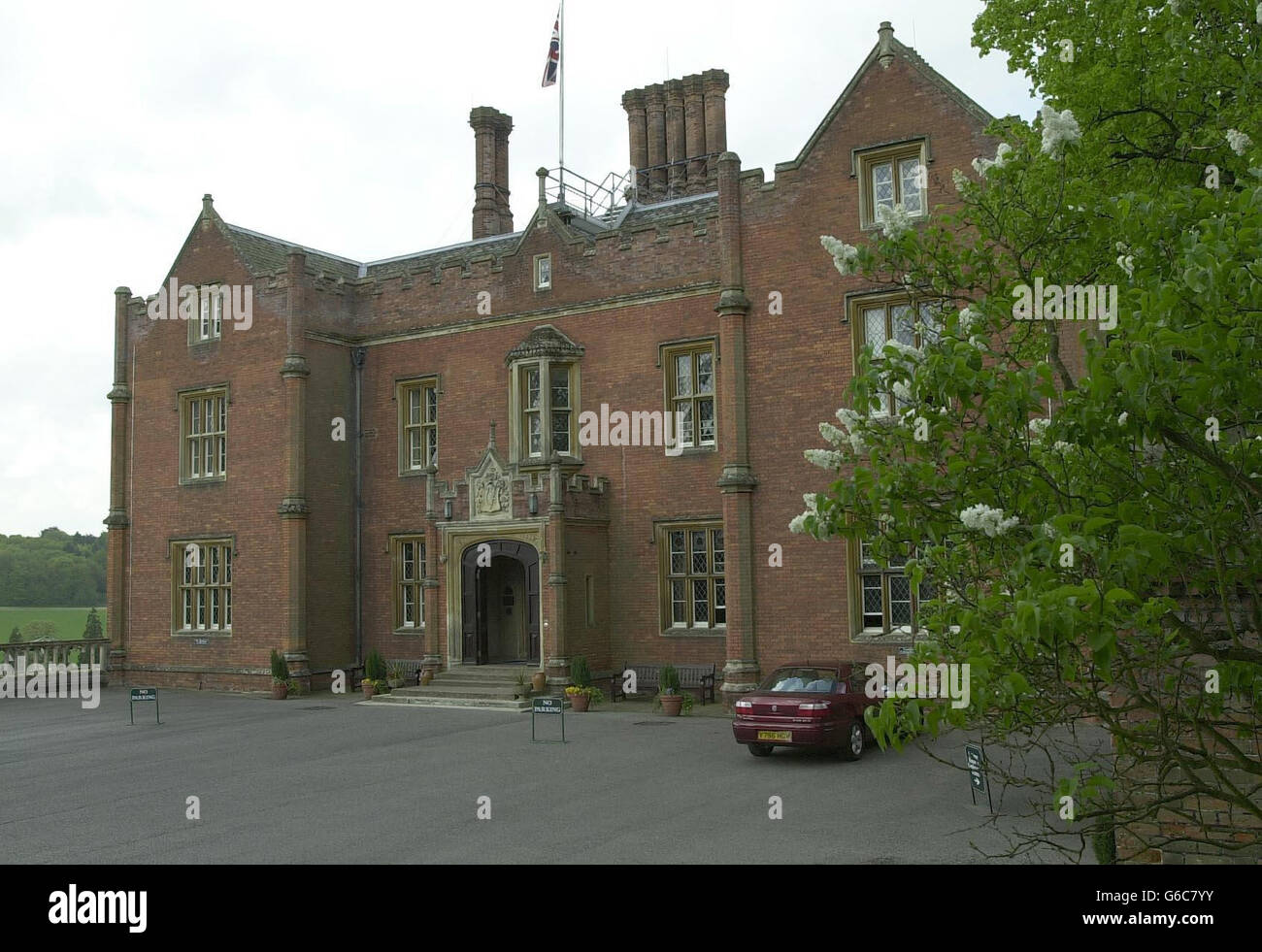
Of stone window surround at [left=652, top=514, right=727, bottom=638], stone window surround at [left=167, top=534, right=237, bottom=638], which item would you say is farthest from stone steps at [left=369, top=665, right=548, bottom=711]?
stone window surround at [left=167, top=534, right=237, bottom=638]

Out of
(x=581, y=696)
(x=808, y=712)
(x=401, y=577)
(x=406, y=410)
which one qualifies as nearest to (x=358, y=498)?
(x=401, y=577)

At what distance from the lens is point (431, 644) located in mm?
24297

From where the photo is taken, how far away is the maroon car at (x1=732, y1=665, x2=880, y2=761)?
47.7 ft

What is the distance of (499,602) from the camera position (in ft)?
84.6

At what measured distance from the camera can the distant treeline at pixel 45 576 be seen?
58.5 metres

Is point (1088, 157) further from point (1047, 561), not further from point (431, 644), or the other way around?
point (431, 644)

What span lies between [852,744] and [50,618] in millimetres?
50975

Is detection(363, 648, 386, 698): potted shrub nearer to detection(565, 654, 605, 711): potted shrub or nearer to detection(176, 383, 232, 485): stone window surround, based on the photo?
detection(565, 654, 605, 711): potted shrub

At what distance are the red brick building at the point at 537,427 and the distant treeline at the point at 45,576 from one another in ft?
116

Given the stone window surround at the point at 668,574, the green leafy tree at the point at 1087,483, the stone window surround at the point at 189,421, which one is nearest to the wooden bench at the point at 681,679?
the stone window surround at the point at 668,574

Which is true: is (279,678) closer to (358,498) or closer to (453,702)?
(358,498)

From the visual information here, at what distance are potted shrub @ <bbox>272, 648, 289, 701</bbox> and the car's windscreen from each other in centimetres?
1347

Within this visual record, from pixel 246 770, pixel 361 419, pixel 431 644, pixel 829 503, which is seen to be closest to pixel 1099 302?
pixel 829 503

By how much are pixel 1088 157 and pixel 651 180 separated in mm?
21596
